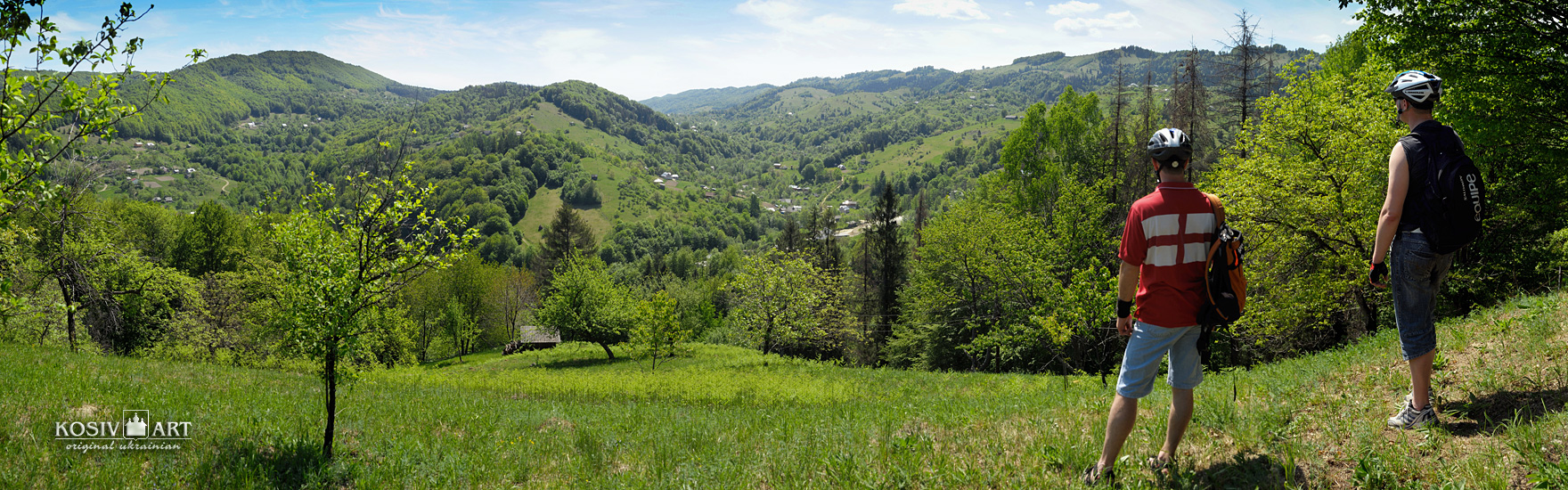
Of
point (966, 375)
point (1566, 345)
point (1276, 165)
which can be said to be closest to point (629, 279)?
point (966, 375)

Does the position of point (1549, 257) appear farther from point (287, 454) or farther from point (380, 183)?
point (287, 454)

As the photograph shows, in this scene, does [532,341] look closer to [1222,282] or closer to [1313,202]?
[1313,202]

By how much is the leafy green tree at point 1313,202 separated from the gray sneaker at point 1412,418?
12.4 m

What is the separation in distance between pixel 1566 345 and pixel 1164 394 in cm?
362

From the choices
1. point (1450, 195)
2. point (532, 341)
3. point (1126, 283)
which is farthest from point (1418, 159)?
point (532, 341)

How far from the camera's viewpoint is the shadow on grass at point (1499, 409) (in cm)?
437

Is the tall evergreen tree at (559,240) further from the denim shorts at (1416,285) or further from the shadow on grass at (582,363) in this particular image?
the denim shorts at (1416,285)

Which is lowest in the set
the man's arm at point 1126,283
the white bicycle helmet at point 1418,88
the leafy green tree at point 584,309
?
the leafy green tree at point 584,309

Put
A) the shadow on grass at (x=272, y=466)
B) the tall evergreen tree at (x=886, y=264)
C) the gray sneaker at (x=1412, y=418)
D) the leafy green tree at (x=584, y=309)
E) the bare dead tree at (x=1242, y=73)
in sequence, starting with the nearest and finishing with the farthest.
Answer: the gray sneaker at (x=1412, y=418), the shadow on grass at (x=272, y=466), the bare dead tree at (x=1242, y=73), the leafy green tree at (x=584, y=309), the tall evergreen tree at (x=886, y=264)

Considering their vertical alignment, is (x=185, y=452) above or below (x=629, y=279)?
above

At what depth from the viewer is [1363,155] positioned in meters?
15.1

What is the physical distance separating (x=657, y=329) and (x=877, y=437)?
28.3 meters

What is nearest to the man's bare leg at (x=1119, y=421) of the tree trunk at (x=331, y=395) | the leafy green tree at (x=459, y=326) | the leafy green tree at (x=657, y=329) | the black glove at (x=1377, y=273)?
the black glove at (x=1377, y=273)

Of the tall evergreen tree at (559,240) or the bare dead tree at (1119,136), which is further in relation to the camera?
the tall evergreen tree at (559,240)
